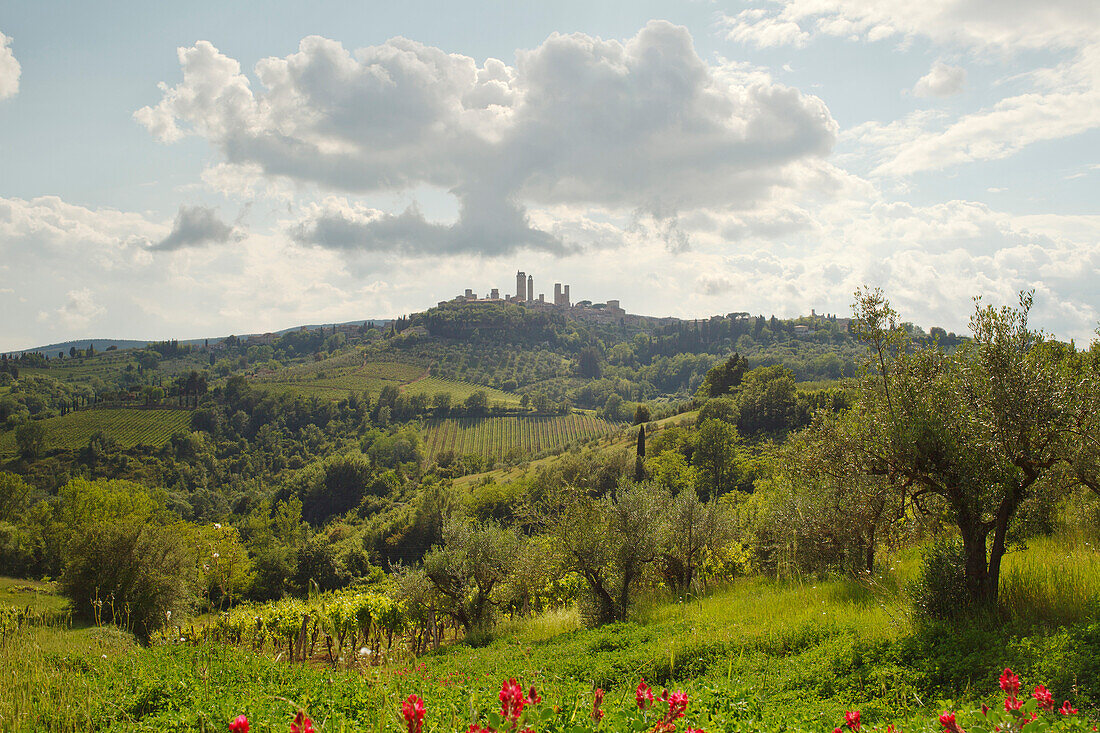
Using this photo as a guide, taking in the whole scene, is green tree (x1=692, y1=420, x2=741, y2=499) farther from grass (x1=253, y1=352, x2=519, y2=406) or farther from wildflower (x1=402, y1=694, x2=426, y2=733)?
grass (x1=253, y1=352, x2=519, y2=406)

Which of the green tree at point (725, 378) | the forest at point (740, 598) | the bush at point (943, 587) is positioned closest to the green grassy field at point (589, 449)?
the green tree at point (725, 378)

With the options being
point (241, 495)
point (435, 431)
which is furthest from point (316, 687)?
point (435, 431)

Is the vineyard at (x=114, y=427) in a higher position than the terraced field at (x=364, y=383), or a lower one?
lower

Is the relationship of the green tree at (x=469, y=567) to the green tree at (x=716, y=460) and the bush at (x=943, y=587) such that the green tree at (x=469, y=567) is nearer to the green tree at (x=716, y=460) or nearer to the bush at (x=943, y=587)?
the bush at (x=943, y=587)

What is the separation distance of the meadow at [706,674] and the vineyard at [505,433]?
111421 millimetres

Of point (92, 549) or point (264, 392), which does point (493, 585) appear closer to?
point (92, 549)

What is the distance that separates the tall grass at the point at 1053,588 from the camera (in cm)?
984

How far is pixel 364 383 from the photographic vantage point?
17925cm

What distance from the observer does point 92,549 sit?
29.8 m

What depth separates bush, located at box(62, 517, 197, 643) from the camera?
2864 cm

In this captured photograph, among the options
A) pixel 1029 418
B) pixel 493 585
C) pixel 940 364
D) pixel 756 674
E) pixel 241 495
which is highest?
pixel 940 364

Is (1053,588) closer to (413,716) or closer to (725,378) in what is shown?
(413,716)

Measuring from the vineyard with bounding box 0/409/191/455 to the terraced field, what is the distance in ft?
92.1

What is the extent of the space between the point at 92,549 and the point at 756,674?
35.0 metres
